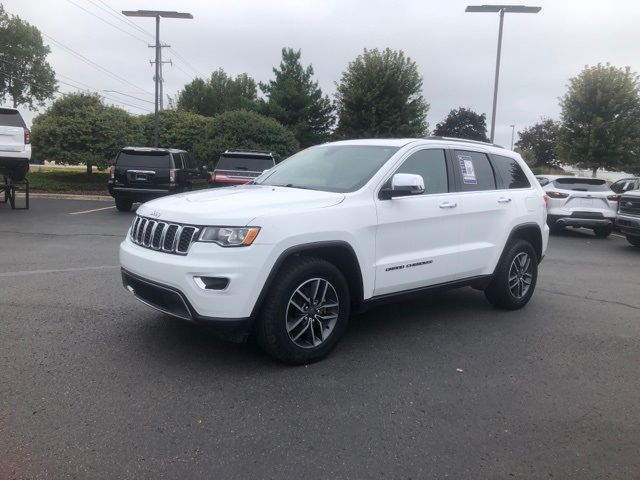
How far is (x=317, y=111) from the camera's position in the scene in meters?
36.3

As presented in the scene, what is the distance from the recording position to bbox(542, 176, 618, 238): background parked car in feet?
43.2

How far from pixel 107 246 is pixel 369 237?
641cm

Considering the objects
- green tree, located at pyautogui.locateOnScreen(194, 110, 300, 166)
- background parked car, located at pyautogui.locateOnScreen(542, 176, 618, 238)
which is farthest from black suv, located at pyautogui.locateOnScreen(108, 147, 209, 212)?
green tree, located at pyautogui.locateOnScreen(194, 110, 300, 166)

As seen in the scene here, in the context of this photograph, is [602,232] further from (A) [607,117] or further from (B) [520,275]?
(A) [607,117]

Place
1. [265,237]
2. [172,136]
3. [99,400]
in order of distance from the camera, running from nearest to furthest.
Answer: [99,400] < [265,237] < [172,136]

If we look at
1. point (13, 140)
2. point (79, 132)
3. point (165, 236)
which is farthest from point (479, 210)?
point (79, 132)

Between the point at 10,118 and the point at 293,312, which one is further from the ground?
the point at 10,118

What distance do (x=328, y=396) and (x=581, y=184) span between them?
11.9 m

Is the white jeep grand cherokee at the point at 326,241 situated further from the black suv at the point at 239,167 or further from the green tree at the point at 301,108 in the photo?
the green tree at the point at 301,108

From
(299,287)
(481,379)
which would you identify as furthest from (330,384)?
(481,379)

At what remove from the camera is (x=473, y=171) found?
5676mm

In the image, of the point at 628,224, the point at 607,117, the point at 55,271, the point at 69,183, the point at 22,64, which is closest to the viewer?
the point at 55,271

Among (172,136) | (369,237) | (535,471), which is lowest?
(535,471)

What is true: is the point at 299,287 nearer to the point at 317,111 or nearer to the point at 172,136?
the point at 172,136
